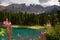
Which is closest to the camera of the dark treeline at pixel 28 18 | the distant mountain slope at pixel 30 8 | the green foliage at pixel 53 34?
the green foliage at pixel 53 34

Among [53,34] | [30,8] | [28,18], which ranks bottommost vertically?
[28,18]

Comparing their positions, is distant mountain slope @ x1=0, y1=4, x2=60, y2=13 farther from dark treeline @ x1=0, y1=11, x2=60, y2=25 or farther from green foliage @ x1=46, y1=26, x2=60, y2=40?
green foliage @ x1=46, y1=26, x2=60, y2=40

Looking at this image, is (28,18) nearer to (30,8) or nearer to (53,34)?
(30,8)

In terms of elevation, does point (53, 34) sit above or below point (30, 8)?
above

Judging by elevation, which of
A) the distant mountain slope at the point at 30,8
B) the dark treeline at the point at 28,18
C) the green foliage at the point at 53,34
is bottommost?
the dark treeline at the point at 28,18

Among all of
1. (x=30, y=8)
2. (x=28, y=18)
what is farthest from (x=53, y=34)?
(x=30, y=8)

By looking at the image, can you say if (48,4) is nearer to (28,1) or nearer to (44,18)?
(28,1)

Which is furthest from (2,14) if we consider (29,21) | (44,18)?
(44,18)

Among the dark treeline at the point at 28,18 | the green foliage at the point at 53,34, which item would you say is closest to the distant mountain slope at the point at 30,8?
the dark treeline at the point at 28,18

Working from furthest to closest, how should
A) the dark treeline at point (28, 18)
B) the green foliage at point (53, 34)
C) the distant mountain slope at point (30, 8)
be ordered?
the distant mountain slope at point (30, 8) < the dark treeline at point (28, 18) < the green foliage at point (53, 34)

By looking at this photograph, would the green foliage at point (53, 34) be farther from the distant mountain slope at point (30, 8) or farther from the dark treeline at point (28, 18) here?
the distant mountain slope at point (30, 8)

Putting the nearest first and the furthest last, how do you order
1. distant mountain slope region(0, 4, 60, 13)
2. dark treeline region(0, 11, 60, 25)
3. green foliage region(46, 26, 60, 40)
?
green foliage region(46, 26, 60, 40), dark treeline region(0, 11, 60, 25), distant mountain slope region(0, 4, 60, 13)

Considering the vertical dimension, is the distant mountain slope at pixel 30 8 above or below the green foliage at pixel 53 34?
below

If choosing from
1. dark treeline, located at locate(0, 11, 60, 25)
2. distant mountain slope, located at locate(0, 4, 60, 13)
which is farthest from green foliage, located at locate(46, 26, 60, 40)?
distant mountain slope, located at locate(0, 4, 60, 13)
